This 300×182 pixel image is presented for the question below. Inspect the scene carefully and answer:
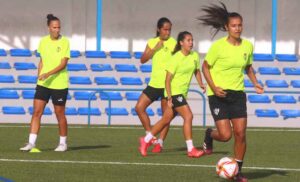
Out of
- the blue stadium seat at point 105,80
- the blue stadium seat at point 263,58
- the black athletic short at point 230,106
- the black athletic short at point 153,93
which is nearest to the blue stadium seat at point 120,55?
the blue stadium seat at point 105,80

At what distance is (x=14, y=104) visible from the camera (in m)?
29.3

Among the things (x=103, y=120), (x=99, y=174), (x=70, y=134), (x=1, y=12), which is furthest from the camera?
(x=1, y=12)

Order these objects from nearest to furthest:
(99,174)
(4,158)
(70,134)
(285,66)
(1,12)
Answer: (99,174) → (4,158) → (70,134) → (285,66) → (1,12)

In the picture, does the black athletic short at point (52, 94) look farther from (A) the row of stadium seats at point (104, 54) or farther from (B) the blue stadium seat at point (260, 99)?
(A) the row of stadium seats at point (104, 54)

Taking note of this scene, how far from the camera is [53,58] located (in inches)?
607

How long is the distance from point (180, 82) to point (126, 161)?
193 cm

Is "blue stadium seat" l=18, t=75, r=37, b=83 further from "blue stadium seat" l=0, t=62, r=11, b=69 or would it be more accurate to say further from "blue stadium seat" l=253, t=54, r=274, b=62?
"blue stadium seat" l=253, t=54, r=274, b=62

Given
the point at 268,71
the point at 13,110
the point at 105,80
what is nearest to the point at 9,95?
the point at 13,110

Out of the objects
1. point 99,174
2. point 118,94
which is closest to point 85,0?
point 118,94

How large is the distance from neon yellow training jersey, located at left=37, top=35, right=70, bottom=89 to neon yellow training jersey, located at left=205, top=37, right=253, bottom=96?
12.7ft

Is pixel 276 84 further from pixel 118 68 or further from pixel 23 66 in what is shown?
pixel 23 66

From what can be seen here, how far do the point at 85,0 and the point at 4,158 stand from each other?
72.8 ft

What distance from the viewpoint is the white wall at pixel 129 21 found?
35500mm

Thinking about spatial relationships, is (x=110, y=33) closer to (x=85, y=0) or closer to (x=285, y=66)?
(x=85, y=0)
